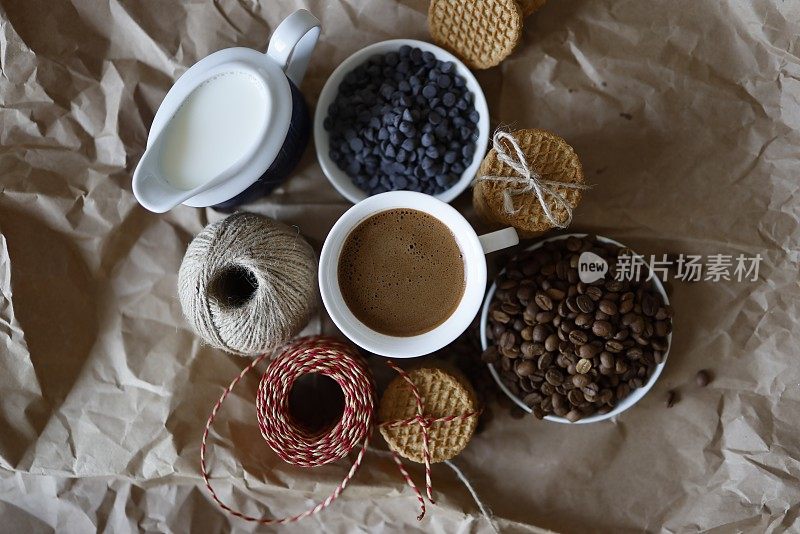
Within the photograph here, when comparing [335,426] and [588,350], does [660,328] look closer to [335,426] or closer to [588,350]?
[588,350]

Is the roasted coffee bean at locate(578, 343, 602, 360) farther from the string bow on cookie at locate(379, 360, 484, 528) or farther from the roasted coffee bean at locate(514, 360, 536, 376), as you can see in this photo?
the string bow on cookie at locate(379, 360, 484, 528)

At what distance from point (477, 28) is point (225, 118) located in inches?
17.2

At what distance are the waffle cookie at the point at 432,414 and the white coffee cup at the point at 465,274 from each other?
10cm

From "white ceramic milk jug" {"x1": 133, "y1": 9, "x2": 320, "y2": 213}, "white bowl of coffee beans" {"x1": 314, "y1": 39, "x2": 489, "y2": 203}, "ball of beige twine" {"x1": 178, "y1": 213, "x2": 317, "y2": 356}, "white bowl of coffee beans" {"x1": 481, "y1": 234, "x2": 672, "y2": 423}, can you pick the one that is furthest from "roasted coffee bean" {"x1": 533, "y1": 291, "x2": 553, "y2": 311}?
"white ceramic milk jug" {"x1": 133, "y1": 9, "x2": 320, "y2": 213}

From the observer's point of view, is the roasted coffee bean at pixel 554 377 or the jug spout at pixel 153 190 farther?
the roasted coffee bean at pixel 554 377

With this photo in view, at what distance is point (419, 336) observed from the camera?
0.99 metres

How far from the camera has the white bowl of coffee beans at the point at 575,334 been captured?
103 centimetres

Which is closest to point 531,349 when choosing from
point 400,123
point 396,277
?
point 396,277

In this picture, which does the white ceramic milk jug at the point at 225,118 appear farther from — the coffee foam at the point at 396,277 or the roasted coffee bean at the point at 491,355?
the roasted coffee bean at the point at 491,355

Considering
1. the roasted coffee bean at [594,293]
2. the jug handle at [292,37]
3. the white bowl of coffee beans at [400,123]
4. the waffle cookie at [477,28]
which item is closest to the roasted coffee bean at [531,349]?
the roasted coffee bean at [594,293]

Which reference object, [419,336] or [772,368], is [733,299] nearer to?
[772,368]

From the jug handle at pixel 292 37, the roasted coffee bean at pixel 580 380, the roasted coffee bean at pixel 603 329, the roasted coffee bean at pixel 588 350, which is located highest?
the jug handle at pixel 292 37

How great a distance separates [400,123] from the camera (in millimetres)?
1041

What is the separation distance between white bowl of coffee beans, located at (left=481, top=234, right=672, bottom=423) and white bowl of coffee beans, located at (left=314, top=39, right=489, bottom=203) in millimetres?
203
